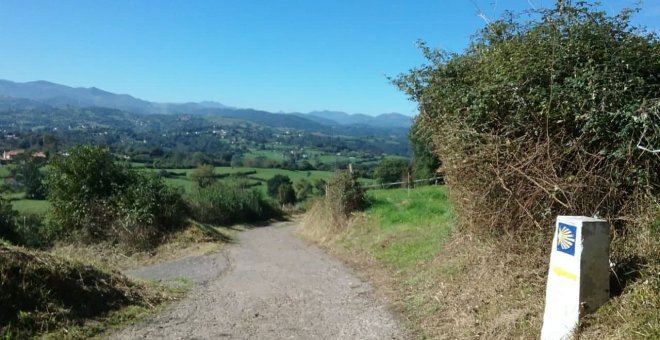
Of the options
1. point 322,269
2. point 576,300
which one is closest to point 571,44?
point 576,300

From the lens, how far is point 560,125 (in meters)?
6.28

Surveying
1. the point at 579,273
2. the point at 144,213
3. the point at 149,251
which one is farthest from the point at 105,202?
the point at 579,273

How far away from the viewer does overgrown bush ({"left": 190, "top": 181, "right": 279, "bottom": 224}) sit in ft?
102

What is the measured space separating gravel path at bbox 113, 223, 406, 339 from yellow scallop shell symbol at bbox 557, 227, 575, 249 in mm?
2738

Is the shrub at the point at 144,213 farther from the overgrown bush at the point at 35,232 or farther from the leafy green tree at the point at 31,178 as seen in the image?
the leafy green tree at the point at 31,178

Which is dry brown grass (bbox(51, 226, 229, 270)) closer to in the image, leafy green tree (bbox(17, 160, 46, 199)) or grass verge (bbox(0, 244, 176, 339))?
grass verge (bbox(0, 244, 176, 339))

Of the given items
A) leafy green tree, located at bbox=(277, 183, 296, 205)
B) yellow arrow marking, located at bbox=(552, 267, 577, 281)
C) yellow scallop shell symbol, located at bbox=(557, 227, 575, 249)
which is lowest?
leafy green tree, located at bbox=(277, 183, 296, 205)

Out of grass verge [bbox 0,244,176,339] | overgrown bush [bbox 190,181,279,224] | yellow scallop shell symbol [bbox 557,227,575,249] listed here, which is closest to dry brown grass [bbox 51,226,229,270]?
grass verge [bbox 0,244,176,339]

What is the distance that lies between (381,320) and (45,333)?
4.47 meters

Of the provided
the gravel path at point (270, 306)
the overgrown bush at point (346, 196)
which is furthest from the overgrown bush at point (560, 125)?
the overgrown bush at point (346, 196)

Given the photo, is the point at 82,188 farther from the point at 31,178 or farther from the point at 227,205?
the point at 31,178

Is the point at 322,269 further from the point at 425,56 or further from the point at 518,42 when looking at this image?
the point at 518,42

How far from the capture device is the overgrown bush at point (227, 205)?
3103cm

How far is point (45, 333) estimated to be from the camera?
5.99 metres
